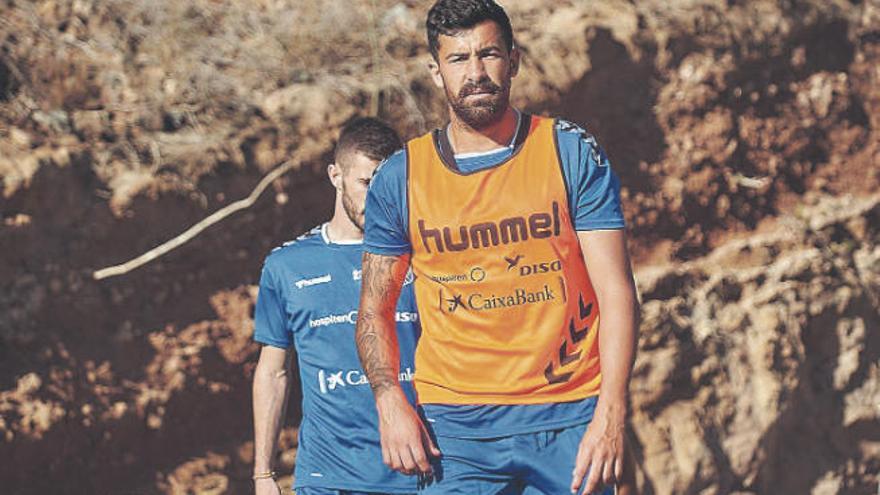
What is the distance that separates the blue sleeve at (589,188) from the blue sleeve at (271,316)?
6.38ft

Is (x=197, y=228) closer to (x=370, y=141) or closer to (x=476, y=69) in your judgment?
(x=370, y=141)

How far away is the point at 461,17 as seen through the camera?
4.59 m

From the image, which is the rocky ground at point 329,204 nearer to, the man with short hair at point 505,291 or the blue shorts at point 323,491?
the blue shorts at point 323,491

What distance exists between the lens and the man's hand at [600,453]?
14.4 ft

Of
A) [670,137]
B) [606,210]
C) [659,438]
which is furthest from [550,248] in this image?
[670,137]

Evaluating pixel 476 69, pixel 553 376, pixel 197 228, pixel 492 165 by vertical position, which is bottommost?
pixel 553 376

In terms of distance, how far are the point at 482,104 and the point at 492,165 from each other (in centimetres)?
19

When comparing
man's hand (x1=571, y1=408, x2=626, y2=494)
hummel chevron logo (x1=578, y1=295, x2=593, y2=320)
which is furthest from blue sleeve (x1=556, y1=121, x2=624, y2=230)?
man's hand (x1=571, y1=408, x2=626, y2=494)

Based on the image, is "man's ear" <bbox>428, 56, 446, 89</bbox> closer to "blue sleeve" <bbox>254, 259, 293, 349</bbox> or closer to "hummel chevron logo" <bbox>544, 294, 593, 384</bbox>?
"hummel chevron logo" <bbox>544, 294, 593, 384</bbox>

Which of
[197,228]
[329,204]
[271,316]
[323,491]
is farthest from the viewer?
[329,204]

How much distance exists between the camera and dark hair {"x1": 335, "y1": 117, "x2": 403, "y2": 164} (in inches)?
241

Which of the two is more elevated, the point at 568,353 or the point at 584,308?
the point at 584,308

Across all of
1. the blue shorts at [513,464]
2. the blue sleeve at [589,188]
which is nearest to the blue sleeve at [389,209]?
the blue sleeve at [589,188]

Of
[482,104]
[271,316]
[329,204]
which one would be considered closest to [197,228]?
[329,204]
